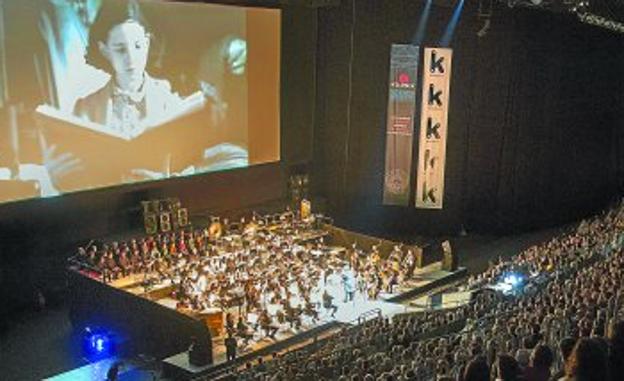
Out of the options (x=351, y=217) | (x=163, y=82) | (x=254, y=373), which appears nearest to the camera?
(x=254, y=373)

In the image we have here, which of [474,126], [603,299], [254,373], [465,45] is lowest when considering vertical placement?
[254,373]

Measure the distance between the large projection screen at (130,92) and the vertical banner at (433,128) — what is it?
146 inches

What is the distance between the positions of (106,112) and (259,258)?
4.37 metres

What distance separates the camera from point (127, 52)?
56.8ft

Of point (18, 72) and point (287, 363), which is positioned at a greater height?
point (18, 72)

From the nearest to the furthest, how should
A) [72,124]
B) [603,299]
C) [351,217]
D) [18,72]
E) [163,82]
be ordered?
[603,299] → [18,72] → [72,124] → [163,82] → [351,217]

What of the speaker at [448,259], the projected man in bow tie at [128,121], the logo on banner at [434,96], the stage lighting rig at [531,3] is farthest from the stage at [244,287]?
the stage lighting rig at [531,3]

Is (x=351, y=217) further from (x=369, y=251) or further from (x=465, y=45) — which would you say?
(x=465, y=45)

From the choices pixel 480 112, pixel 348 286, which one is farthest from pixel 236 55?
pixel 348 286

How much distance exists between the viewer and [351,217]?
22.0 m

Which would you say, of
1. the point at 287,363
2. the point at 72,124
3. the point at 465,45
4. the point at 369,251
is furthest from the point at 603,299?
the point at 465,45

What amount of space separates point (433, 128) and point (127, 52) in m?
7.80

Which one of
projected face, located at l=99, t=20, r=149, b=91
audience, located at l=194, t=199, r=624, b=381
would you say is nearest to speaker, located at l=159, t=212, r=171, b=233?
projected face, located at l=99, t=20, r=149, b=91

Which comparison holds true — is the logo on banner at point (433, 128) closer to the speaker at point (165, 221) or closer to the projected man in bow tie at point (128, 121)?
the projected man in bow tie at point (128, 121)
